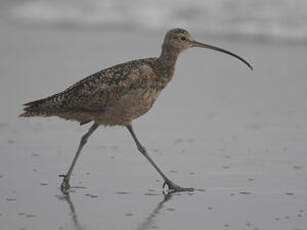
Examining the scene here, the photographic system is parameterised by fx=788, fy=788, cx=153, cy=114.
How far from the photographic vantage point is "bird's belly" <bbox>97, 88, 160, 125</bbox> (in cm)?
640

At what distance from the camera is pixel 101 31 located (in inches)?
583

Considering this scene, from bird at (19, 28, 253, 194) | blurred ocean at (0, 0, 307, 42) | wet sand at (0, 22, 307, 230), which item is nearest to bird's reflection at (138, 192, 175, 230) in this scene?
wet sand at (0, 22, 307, 230)

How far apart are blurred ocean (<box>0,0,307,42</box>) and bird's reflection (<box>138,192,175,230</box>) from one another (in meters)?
7.64

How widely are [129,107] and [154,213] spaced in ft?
3.77

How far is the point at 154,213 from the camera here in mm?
5562

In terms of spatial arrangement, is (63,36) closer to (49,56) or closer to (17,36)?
(17,36)

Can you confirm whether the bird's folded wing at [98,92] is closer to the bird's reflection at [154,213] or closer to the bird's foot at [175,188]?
the bird's foot at [175,188]

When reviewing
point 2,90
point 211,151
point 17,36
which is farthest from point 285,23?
point 211,151

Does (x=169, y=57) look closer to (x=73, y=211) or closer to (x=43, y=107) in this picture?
(x=43, y=107)

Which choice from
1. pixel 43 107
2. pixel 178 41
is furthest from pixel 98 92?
pixel 178 41

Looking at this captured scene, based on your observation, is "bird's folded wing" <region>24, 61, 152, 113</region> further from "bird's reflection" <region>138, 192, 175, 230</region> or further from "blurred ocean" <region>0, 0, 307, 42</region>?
"blurred ocean" <region>0, 0, 307, 42</region>

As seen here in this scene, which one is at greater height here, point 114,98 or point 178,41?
point 178,41

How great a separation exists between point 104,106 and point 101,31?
8.46 meters

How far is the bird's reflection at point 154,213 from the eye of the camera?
521cm
